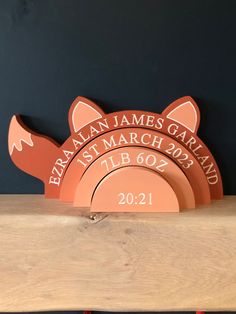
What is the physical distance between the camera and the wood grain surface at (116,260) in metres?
0.81

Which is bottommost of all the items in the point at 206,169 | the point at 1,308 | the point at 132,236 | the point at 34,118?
the point at 1,308

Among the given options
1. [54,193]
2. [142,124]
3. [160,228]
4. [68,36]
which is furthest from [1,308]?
[68,36]

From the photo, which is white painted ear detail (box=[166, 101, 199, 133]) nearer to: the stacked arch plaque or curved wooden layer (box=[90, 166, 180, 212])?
the stacked arch plaque

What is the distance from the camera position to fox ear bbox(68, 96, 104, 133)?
0.89 meters

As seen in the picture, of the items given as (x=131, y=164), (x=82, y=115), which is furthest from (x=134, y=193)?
(x=82, y=115)

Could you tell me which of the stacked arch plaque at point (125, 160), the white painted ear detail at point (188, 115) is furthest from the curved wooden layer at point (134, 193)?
the white painted ear detail at point (188, 115)

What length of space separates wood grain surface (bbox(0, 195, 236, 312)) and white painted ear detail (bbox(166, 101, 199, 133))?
18cm

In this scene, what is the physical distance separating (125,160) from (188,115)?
0.55 feet

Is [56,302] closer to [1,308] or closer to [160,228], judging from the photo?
[1,308]

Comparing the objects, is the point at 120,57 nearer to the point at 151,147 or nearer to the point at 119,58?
→ the point at 119,58

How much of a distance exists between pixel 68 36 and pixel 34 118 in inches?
7.6

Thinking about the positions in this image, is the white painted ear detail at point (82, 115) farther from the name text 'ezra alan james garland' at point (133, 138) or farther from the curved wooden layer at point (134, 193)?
the curved wooden layer at point (134, 193)

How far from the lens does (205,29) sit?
0.90 metres

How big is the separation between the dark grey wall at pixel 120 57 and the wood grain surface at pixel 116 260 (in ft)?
0.73
